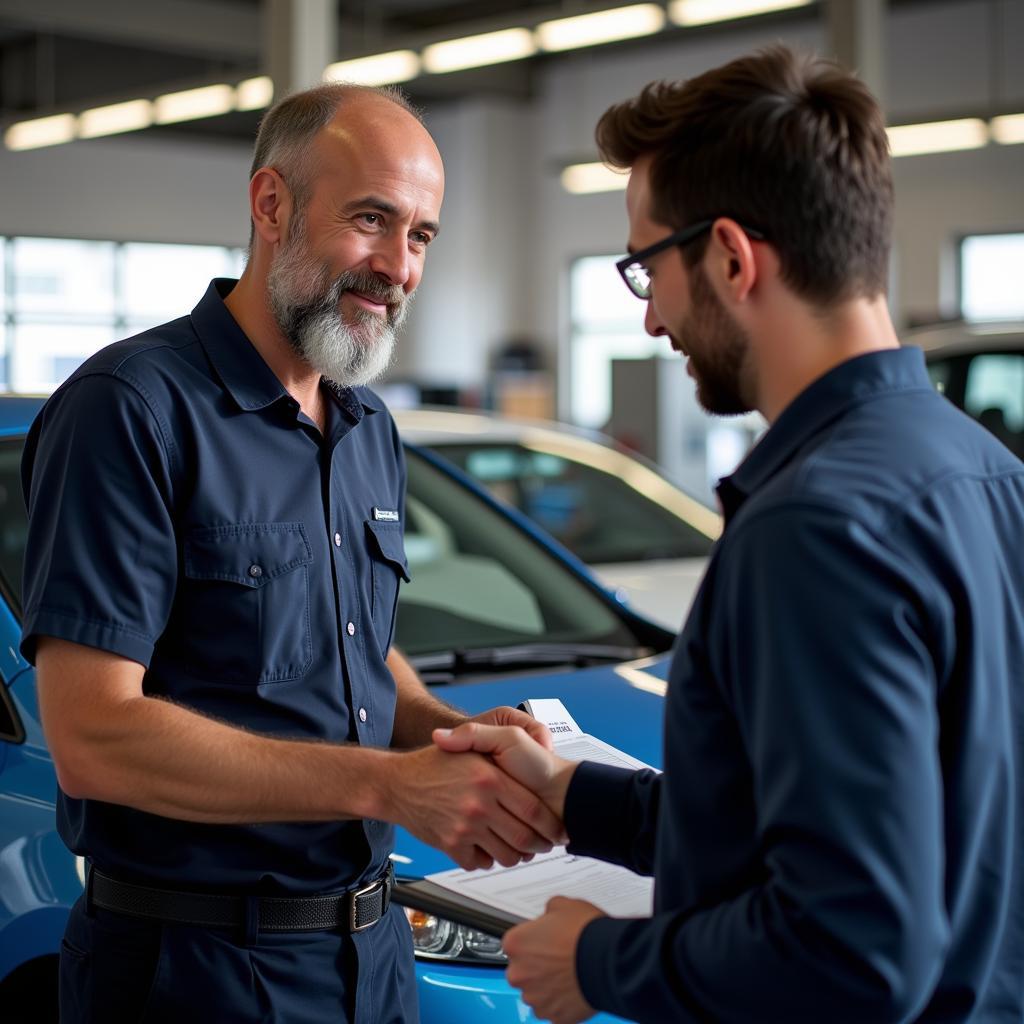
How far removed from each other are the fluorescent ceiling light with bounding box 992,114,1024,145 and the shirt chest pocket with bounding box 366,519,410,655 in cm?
783

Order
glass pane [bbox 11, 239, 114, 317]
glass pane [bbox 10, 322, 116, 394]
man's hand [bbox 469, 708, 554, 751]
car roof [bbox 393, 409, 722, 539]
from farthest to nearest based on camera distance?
1. glass pane [bbox 10, 322, 116, 394]
2. glass pane [bbox 11, 239, 114, 317]
3. car roof [bbox 393, 409, 722, 539]
4. man's hand [bbox 469, 708, 554, 751]

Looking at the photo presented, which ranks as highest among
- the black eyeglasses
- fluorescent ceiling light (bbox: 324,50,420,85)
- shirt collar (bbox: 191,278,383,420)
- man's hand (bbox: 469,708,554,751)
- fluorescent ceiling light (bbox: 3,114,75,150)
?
fluorescent ceiling light (bbox: 3,114,75,150)

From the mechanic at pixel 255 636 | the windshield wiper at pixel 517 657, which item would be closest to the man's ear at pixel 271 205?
the mechanic at pixel 255 636

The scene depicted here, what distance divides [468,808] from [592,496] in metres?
3.62

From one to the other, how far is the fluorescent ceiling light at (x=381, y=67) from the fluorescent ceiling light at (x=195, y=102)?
0.86m

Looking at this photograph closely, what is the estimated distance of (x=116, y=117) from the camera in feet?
35.8

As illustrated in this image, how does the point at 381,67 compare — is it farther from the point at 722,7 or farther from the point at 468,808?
the point at 468,808

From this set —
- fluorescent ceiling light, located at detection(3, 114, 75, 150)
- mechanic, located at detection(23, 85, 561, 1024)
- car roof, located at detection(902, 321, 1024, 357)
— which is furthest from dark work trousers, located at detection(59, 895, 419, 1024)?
fluorescent ceiling light, located at detection(3, 114, 75, 150)

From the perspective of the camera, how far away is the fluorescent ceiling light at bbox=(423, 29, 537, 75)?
7605 millimetres

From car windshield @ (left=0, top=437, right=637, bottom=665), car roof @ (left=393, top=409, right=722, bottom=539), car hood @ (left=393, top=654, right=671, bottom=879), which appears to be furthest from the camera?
car roof @ (left=393, top=409, right=722, bottom=539)

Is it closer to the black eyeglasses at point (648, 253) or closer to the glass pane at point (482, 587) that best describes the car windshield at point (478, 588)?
the glass pane at point (482, 587)

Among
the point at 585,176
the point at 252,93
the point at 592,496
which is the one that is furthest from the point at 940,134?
the point at 592,496

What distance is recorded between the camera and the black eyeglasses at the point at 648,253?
118 cm

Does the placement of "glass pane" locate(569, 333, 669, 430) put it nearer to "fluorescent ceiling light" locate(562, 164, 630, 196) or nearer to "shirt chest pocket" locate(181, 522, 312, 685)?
"fluorescent ceiling light" locate(562, 164, 630, 196)
